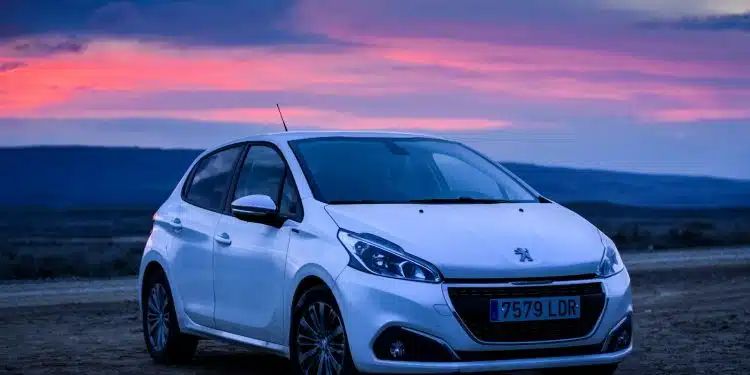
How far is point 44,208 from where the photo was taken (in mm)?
137750

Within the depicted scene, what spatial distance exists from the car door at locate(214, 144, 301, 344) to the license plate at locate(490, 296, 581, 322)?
1548mm

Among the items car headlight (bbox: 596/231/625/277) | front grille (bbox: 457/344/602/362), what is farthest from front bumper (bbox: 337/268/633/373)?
car headlight (bbox: 596/231/625/277)

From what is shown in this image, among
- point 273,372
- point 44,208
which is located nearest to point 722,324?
point 273,372

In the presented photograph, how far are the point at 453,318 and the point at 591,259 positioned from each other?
100 cm

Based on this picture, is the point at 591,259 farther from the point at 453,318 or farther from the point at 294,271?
the point at 294,271

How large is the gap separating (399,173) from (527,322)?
1.78m

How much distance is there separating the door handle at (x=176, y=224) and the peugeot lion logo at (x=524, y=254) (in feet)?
11.6

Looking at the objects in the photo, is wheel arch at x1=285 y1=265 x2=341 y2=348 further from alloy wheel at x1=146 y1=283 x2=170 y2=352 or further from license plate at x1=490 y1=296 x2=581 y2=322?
alloy wheel at x1=146 y1=283 x2=170 y2=352

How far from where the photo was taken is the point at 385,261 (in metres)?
8.65

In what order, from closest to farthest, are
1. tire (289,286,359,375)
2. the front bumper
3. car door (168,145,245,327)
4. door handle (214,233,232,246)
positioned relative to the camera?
the front bumper < tire (289,286,359,375) < door handle (214,233,232,246) < car door (168,145,245,327)

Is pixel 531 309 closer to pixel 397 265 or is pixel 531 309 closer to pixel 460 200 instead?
pixel 397 265

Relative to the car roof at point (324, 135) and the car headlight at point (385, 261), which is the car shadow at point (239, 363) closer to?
the car roof at point (324, 135)

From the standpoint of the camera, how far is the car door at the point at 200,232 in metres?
10.9

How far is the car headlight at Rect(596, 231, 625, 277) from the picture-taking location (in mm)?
9008
